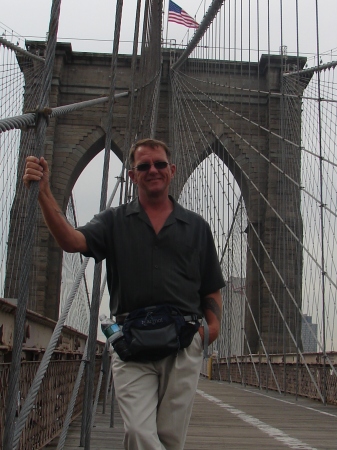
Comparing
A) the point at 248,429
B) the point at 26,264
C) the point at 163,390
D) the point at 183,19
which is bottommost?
the point at 248,429

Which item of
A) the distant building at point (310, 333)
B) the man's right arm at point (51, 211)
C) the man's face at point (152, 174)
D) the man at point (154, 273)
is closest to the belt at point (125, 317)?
the man at point (154, 273)

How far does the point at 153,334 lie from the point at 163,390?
5.8 inches

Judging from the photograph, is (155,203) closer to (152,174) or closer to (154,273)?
(152,174)

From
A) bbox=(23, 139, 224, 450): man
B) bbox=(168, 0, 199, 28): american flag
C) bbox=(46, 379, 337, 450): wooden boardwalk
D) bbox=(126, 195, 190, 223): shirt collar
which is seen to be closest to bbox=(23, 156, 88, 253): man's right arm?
bbox=(23, 139, 224, 450): man

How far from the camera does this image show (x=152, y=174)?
2.04 meters

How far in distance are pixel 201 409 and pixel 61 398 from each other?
265 centimetres

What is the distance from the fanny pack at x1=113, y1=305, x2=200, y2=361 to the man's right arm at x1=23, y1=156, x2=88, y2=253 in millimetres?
212

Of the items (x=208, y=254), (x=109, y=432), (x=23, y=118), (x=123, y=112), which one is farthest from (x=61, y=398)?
(x=123, y=112)

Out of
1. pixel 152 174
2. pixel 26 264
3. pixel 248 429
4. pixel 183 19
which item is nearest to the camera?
pixel 26 264

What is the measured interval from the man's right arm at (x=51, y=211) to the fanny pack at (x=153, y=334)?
0.69 feet

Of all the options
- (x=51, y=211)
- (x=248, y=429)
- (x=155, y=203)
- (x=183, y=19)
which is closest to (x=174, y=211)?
(x=155, y=203)

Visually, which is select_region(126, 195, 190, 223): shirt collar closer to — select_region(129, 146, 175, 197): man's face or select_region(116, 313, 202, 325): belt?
select_region(129, 146, 175, 197): man's face

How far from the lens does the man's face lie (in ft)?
6.69

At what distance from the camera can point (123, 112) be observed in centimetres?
2125
